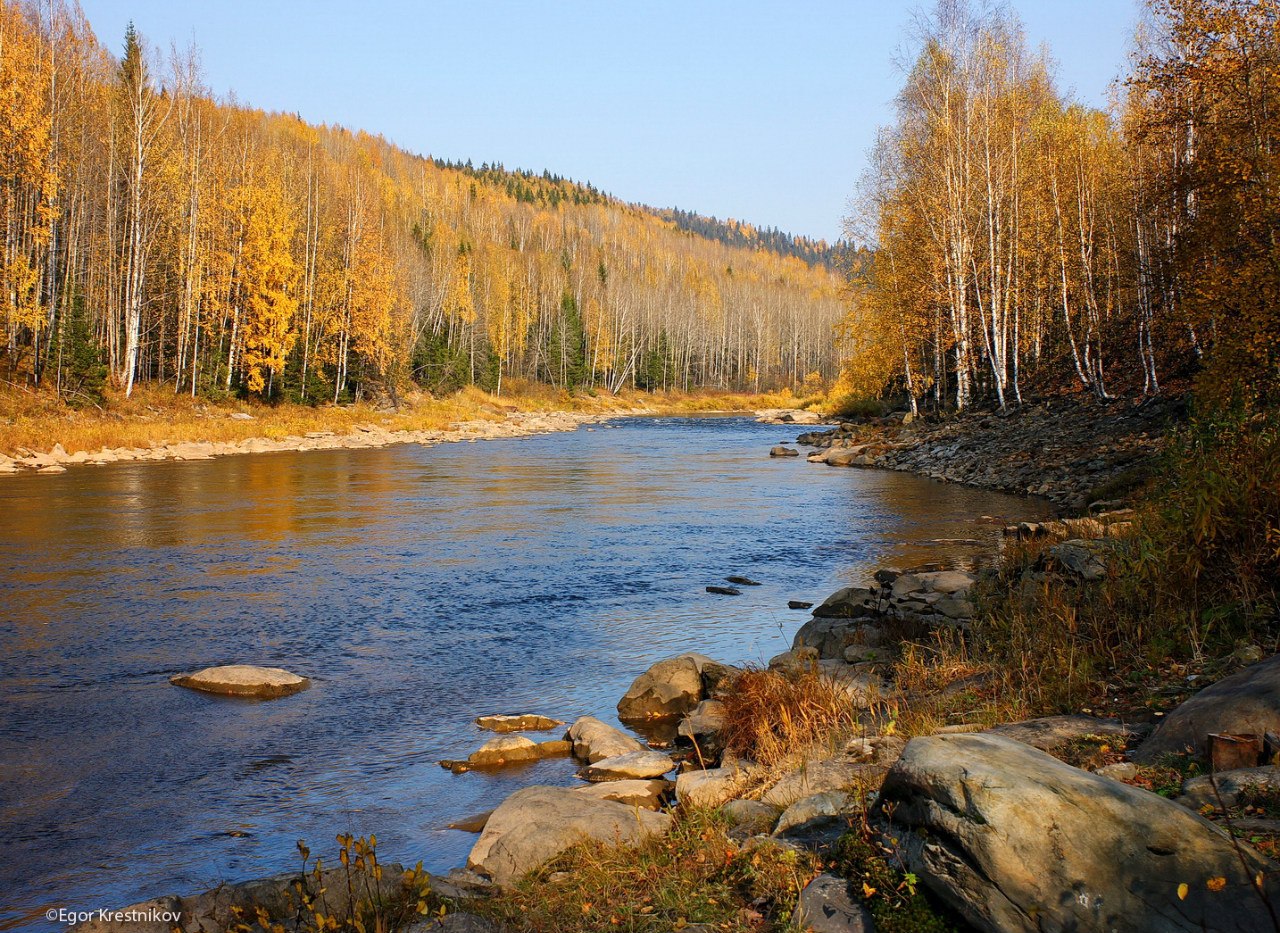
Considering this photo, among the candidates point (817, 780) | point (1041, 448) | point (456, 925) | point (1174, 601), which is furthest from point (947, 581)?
point (1041, 448)

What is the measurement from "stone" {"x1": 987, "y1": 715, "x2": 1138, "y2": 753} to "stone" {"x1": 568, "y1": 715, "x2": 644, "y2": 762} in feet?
10.3

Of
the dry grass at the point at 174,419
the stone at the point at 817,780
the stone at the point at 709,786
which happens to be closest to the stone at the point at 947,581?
the stone at the point at 709,786

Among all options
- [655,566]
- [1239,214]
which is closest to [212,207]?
[655,566]

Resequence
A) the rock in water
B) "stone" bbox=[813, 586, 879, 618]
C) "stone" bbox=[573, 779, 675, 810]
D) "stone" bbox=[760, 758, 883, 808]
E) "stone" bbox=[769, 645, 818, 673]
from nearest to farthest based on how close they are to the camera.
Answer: "stone" bbox=[760, 758, 883, 808] < "stone" bbox=[573, 779, 675, 810] < "stone" bbox=[769, 645, 818, 673] < the rock in water < "stone" bbox=[813, 586, 879, 618]

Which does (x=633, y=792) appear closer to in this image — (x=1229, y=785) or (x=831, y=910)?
(x=831, y=910)

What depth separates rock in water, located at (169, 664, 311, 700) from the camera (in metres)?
9.20

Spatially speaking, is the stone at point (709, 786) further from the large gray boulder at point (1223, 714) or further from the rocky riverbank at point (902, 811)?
the large gray boulder at point (1223, 714)

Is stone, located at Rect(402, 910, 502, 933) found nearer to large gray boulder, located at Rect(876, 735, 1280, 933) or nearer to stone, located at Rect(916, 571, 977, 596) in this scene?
large gray boulder, located at Rect(876, 735, 1280, 933)

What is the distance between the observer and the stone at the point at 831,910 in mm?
3834

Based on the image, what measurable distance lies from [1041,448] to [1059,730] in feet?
66.8

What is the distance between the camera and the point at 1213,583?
7.39 metres

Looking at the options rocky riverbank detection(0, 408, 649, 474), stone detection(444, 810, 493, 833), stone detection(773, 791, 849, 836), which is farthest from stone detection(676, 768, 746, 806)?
rocky riverbank detection(0, 408, 649, 474)

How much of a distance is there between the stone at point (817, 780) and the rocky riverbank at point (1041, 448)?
13.6 m

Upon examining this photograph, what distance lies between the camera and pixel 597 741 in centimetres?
777
